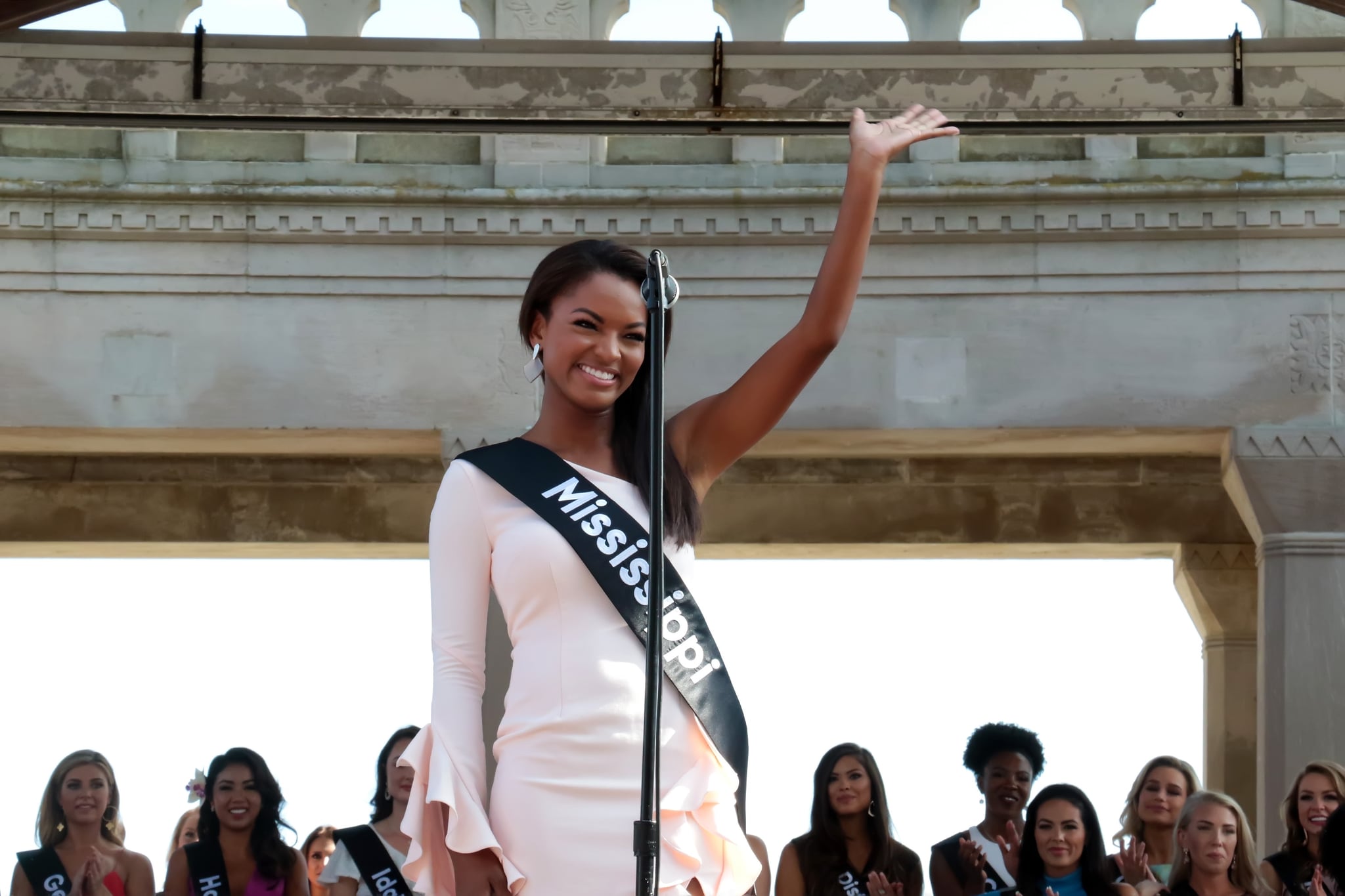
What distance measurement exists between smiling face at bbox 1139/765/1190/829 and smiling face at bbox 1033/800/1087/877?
88 cm

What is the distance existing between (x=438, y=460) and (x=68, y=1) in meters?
7.01

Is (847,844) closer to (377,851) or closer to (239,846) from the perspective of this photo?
(377,851)

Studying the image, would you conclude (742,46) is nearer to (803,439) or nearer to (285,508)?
(803,439)

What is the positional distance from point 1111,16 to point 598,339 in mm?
6436

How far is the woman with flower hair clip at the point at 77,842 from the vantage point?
298 inches

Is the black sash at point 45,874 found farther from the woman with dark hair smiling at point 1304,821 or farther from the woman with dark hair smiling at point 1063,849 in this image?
the woman with dark hair smiling at point 1304,821

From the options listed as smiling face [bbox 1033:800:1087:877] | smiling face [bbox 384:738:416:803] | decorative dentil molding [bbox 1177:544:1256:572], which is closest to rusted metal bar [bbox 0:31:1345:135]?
smiling face [bbox 1033:800:1087:877]

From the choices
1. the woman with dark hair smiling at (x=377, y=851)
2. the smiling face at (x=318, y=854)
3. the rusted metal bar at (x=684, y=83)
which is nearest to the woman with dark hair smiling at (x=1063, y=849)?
the woman with dark hair smiling at (x=377, y=851)

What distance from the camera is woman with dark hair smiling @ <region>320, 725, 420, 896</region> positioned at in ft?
24.1

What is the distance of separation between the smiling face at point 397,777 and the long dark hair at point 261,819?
41 centimetres

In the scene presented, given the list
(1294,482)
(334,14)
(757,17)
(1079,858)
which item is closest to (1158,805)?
(1079,858)

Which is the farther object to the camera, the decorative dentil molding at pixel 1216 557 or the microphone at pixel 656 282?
the decorative dentil molding at pixel 1216 557

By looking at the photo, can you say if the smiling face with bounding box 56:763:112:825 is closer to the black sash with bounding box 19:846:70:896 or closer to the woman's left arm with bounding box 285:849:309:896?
the black sash with bounding box 19:846:70:896

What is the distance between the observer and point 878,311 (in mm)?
9125
